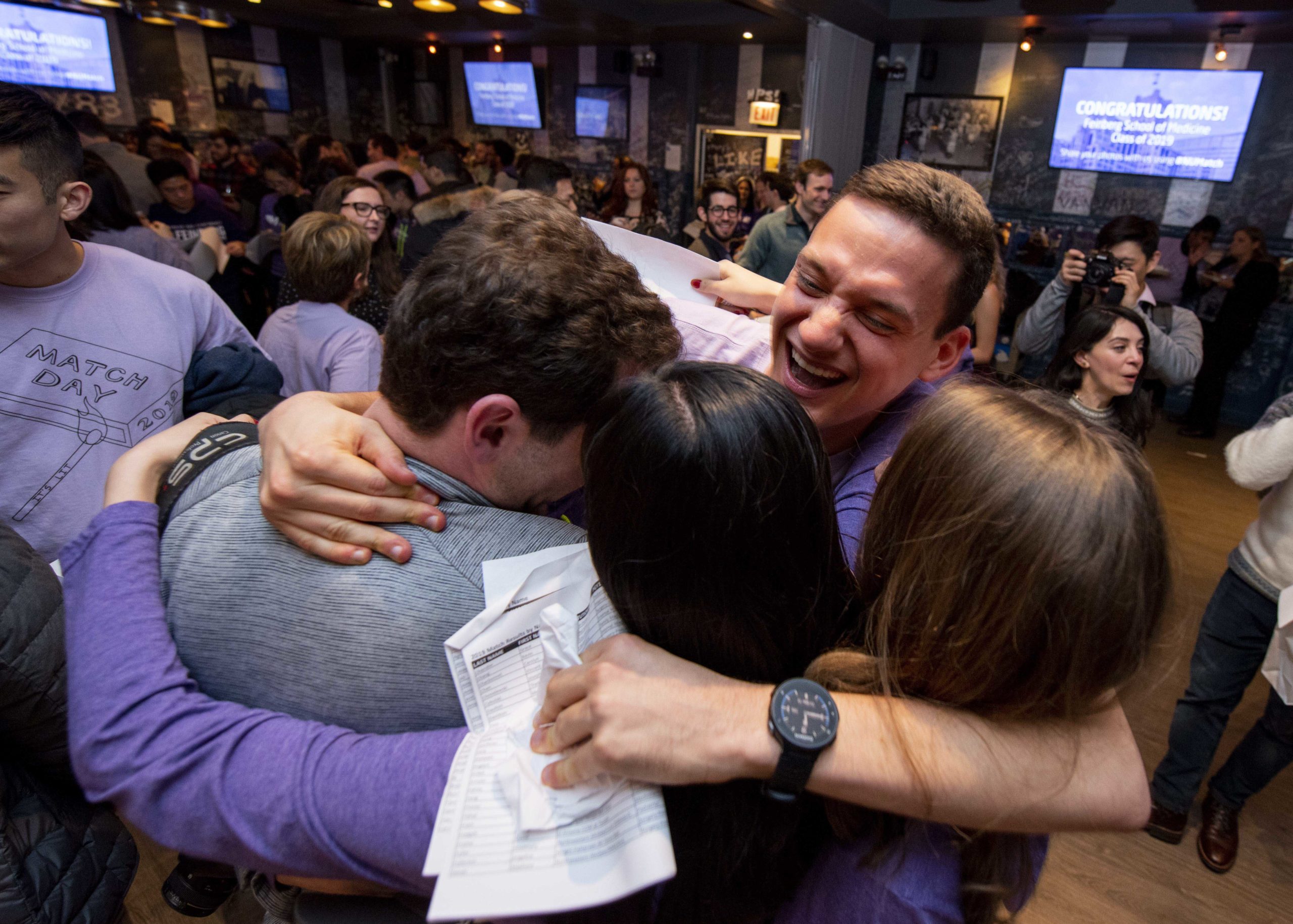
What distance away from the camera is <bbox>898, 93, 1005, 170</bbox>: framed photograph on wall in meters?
7.41

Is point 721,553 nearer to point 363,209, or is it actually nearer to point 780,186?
point 363,209

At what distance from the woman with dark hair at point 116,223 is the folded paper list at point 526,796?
272 cm

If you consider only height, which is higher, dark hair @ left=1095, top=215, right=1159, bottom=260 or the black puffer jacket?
dark hair @ left=1095, top=215, right=1159, bottom=260

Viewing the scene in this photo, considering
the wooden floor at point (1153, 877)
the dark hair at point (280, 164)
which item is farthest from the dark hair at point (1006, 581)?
the dark hair at point (280, 164)

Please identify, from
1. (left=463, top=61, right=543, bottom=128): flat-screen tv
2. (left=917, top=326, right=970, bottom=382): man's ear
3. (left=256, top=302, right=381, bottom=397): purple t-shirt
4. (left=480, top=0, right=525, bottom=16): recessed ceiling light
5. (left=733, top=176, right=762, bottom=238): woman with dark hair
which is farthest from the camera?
(left=463, top=61, right=543, bottom=128): flat-screen tv

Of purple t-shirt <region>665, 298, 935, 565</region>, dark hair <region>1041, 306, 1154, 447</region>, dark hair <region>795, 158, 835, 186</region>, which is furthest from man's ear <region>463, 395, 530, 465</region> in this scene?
dark hair <region>795, 158, 835, 186</region>

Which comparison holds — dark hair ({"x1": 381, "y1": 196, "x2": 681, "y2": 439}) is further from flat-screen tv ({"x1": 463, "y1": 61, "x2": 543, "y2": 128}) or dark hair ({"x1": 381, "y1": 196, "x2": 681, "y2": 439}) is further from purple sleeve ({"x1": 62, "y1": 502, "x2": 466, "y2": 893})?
flat-screen tv ({"x1": 463, "y1": 61, "x2": 543, "y2": 128})

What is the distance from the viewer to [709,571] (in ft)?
2.27

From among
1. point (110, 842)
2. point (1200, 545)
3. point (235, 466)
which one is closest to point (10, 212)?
point (235, 466)

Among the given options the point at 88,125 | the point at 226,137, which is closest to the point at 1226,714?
the point at 88,125

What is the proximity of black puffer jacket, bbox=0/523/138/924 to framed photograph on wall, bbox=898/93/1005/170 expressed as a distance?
8211 millimetres

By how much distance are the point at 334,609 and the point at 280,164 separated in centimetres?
575

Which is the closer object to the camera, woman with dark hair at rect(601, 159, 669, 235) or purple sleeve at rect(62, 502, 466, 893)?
purple sleeve at rect(62, 502, 466, 893)

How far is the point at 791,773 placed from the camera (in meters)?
0.69
